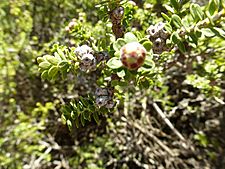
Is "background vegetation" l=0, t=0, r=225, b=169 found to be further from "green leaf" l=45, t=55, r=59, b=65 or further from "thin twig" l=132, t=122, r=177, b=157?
"green leaf" l=45, t=55, r=59, b=65

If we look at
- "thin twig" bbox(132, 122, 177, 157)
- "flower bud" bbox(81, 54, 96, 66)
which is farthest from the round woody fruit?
"thin twig" bbox(132, 122, 177, 157)

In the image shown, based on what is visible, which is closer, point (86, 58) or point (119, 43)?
point (119, 43)

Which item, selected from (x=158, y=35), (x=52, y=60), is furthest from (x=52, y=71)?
(x=158, y=35)

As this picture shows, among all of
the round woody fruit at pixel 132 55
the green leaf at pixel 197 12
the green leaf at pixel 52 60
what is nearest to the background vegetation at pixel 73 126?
the green leaf at pixel 52 60

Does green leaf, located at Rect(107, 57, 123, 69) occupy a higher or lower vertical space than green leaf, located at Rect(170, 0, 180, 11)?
lower

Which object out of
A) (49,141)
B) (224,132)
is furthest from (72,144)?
(224,132)

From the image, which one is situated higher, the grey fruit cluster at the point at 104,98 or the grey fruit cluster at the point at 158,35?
the grey fruit cluster at the point at 158,35

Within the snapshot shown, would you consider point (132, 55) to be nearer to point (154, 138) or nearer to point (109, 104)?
Answer: point (109, 104)

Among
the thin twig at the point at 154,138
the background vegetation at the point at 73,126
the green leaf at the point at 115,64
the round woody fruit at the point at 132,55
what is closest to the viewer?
the round woody fruit at the point at 132,55

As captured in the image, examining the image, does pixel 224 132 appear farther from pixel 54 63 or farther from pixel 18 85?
pixel 54 63

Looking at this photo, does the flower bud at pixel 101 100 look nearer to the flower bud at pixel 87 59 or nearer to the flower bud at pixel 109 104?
the flower bud at pixel 109 104
